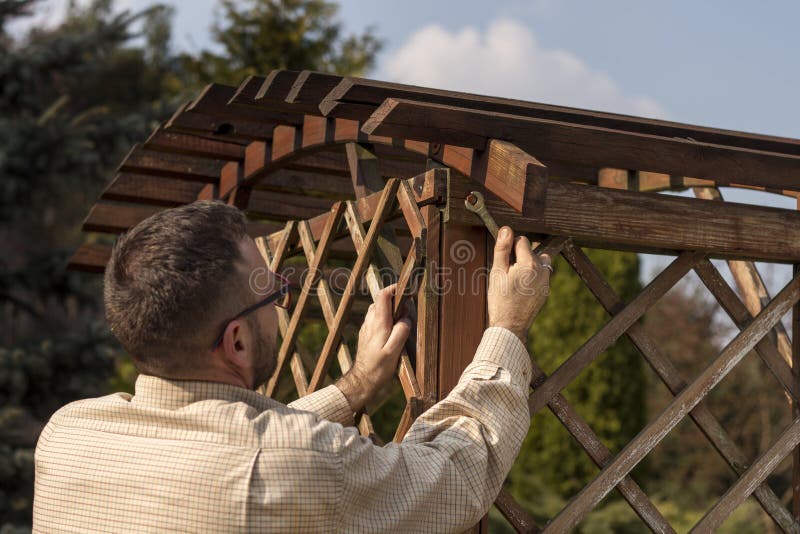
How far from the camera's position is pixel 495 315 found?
6.86 ft

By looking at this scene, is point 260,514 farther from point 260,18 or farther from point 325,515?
point 260,18

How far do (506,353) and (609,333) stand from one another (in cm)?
64

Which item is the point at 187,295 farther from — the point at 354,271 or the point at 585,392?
the point at 585,392

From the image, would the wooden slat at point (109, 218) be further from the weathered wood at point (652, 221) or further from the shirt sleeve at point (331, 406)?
the weathered wood at point (652, 221)

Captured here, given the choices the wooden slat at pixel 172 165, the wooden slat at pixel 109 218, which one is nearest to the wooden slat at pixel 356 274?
the wooden slat at pixel 172 165

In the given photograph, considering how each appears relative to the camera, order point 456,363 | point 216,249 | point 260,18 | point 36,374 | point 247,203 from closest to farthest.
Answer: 1. point 216,249
2. point 456,363
3. point 247,203
4. point 36,374
5. point 260,18

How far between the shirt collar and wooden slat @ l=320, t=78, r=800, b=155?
1068 millimetres

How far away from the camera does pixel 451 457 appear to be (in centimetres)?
184

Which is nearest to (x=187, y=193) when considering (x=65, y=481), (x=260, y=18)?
(x=65, y=481)

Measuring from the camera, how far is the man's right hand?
2.08 m

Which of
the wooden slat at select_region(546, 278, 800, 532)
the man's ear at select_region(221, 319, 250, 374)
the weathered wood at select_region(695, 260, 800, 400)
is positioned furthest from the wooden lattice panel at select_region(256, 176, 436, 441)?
the weathered wood at select_region(695, 260, 800, 400)

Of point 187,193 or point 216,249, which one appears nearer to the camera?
point 216,249

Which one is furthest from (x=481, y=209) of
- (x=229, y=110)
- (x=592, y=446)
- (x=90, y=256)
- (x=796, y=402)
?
(x=90, y=256)

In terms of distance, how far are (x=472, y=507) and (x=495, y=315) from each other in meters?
0.44
